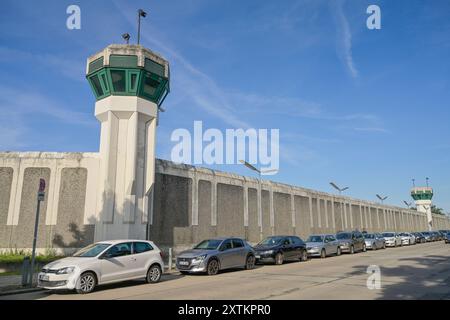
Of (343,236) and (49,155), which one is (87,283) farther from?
(343,236)

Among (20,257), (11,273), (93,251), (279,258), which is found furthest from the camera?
(279,258)

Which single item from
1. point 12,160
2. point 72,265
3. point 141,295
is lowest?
point 141,295

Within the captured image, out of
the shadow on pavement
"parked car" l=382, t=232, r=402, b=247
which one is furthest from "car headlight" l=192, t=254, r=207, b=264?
"parked car" l=382, t=232, r=402, b=247

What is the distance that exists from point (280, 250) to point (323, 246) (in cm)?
578

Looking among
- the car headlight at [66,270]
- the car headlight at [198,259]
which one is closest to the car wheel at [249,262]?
the car headlight at [198,259]

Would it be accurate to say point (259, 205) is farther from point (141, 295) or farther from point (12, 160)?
point (141, 295)

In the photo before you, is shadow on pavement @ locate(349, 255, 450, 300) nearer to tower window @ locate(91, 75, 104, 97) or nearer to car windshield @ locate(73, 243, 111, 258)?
car windshield @ locate(73, 243, 111, 258)

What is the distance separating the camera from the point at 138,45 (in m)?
22.4

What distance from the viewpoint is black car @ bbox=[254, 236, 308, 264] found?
20.5m

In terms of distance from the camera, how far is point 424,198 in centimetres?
10094

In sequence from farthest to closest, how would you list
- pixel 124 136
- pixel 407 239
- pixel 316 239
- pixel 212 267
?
pixel 407 239 < pixel 316 239 < pixel 124 136 < pixel 212 267

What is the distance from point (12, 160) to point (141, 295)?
16789mm

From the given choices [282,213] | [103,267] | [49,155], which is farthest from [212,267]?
[282,213]
